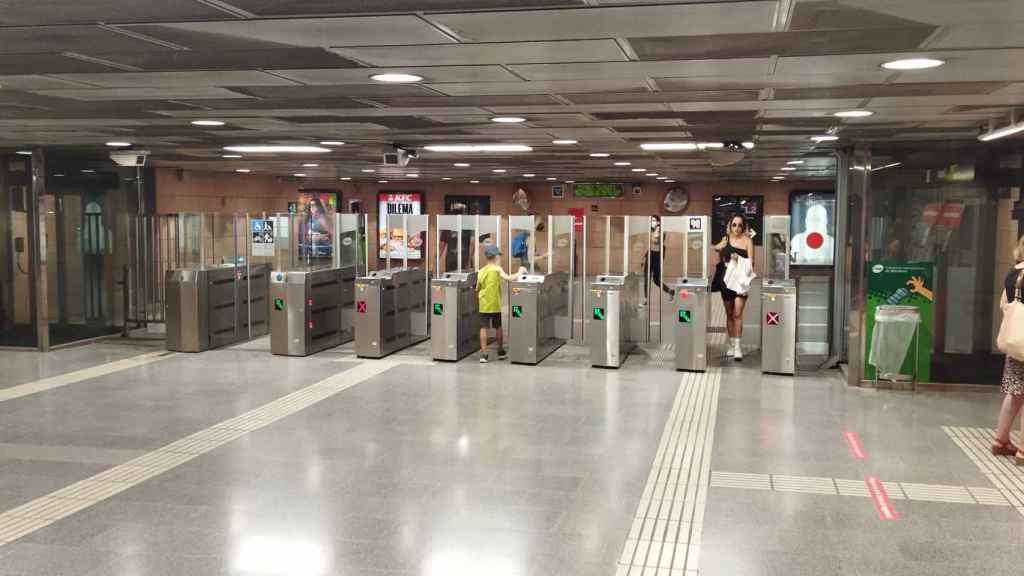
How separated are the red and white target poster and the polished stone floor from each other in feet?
42.0

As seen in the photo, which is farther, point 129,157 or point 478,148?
point 129,157

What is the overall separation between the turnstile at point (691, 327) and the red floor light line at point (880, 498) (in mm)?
3830

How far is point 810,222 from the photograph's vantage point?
68.0 feet

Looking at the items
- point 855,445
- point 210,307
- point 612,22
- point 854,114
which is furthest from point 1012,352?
point 210,307

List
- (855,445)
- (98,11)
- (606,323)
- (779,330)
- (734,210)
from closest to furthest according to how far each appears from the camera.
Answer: (98,11) → (855,445) → (779,330) → (606,323) → (734,210)

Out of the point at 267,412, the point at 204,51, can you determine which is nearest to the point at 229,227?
the point at 267,412

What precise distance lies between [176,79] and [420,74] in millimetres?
1490

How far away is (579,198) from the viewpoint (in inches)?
840

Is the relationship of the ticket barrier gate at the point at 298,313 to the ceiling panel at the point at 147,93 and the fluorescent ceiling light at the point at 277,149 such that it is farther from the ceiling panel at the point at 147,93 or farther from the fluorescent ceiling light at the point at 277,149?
the ceiling panel at the point at 147,93

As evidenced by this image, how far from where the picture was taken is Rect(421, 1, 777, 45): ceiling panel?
3.14 metres

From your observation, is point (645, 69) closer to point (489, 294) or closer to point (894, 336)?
point (894, 336)

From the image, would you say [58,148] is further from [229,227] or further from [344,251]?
[229,227]

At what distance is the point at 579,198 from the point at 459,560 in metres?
17.8

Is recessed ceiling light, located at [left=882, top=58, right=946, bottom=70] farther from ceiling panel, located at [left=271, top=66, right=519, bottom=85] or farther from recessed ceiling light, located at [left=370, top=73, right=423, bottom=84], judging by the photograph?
recessed ceiling light, located at [left=370, top=73, right=423, bottom=84]
